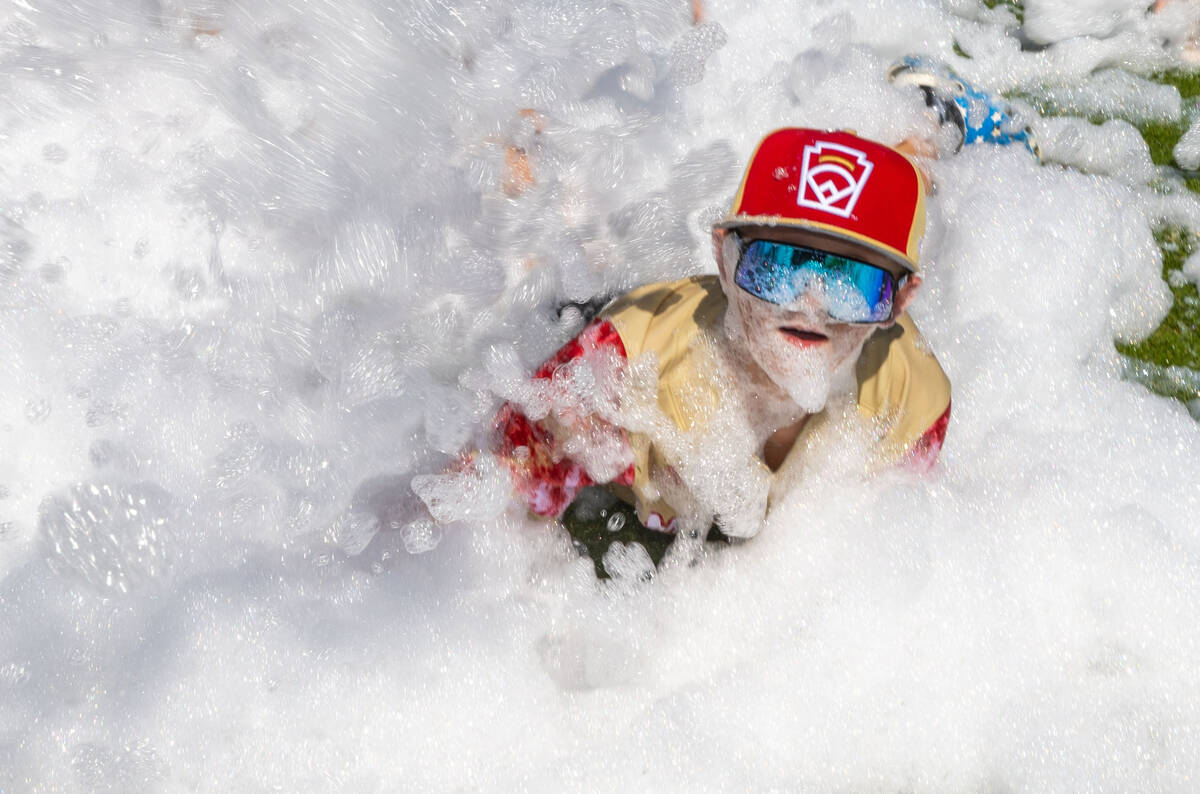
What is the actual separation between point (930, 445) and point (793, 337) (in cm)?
76

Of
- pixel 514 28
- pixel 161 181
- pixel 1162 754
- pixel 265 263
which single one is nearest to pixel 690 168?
pixel 514 28

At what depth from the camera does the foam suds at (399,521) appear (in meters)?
2.64

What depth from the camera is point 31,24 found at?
8.95 ft

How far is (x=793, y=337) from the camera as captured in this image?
2068 mm

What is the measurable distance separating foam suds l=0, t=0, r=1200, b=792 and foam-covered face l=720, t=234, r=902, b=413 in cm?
36

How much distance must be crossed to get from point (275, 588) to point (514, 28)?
1731mm

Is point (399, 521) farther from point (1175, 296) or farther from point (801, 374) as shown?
point (1175, 296)

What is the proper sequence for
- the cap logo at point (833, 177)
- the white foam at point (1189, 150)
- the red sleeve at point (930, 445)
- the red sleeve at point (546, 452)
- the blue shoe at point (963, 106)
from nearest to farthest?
the cap logo at point (833, 177) → the red sleeve at point (546, 452) → the red sleeve at point (930, 445) → the blue shoe at point (963, 106) → the white foam at point (1189, 150)

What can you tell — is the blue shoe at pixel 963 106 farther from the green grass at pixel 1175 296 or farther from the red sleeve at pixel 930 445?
the red sleeve at pixel 930 445

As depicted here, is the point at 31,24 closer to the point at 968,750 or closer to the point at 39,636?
the point at 39,636

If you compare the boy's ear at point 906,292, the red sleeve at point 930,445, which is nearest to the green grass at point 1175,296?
the red sleeve at point 930,445

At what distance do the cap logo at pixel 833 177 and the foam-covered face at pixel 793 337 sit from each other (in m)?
0.19

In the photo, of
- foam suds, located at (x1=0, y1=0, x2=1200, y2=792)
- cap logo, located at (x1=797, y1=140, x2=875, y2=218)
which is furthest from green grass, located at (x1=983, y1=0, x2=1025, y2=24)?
cap logo, located at (x1=797, y1=140, x2=875, y2=218)

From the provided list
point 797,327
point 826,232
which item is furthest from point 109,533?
point 826,232
